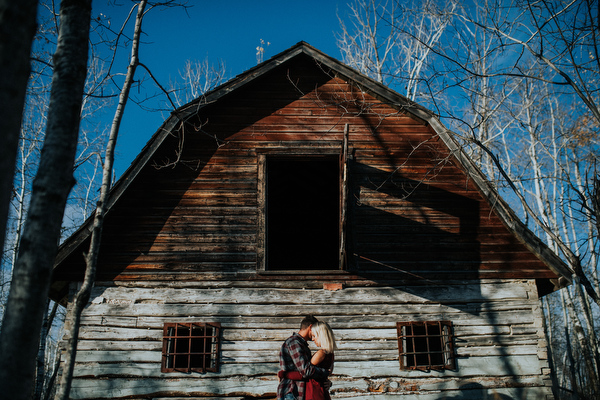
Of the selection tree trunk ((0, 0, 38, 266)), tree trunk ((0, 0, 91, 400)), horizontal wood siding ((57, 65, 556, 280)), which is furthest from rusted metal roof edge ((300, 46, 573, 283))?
tree trunk ((0, 0, 38, 266))

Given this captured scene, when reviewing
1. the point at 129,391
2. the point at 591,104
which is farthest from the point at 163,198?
the point at 591,104

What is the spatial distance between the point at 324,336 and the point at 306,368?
0.42 m

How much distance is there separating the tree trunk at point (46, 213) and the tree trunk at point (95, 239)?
10.3 ft

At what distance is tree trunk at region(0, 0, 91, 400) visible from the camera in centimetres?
295

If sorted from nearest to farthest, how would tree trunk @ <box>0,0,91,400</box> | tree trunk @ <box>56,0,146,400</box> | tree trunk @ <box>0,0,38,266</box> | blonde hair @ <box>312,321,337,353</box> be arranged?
tree trunk @ <box>0,0,38,266</box> → tree trunk @ <box>0,0,91,400</box> → blonde hair @ <box>312,321,337,353</box> → tree trunk @ <box>56,0,146,400</box>

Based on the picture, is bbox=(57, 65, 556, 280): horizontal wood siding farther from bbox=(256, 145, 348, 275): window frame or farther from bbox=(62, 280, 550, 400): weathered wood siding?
bbox=(62, 280, 550, 400): weathered wood siding

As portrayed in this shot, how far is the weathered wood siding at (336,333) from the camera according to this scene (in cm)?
778

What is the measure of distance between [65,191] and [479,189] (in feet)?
24.5

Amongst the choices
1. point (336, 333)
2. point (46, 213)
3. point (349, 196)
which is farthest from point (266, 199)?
point (46, 213)

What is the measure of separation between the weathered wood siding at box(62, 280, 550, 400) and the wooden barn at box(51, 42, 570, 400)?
2 cm

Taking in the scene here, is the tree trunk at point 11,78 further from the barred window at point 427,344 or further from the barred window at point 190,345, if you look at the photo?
the barred window at point 427,344

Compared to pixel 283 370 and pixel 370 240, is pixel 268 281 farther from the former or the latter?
pixel 283 370

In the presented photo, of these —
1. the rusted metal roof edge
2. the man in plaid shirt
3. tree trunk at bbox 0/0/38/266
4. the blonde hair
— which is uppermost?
the rusted metal roof edge

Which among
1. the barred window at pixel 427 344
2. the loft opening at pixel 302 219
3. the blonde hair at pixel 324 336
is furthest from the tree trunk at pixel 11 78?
the loft opening at pixel 302 219
